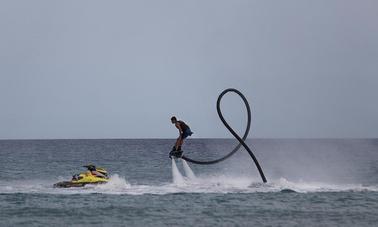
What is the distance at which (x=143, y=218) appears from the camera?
32.0 m

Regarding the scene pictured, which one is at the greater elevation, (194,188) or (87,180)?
(87,180)

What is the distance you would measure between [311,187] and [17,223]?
21555 mm

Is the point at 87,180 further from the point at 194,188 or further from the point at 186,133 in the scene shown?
the point at 186,133

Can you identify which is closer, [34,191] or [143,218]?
[143,218]

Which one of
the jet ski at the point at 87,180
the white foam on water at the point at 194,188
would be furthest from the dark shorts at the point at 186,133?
the jet ski at the point at 87,180

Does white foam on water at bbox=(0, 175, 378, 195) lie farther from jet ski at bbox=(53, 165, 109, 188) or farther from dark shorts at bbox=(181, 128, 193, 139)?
dark shorts at bbox=(181, 128, 193, 139)

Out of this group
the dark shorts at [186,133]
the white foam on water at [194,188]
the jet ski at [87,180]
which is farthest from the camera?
the jet ski at [87,180]

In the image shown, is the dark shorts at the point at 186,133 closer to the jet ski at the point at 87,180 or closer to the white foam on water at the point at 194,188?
the white foam on water at the point at 194,188

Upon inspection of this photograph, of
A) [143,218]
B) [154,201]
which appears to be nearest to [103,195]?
[154,201]

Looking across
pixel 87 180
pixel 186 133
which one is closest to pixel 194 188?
pixel 87 180

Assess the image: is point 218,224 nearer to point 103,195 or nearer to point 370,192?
point 103,195

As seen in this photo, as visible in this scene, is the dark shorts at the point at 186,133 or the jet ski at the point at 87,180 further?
the jet ski at the point at 87,180

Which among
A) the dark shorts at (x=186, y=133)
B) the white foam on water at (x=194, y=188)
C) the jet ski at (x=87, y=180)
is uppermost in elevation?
the dark shorts at (x=186, y=133)

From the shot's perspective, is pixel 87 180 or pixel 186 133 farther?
pixel 87 180
